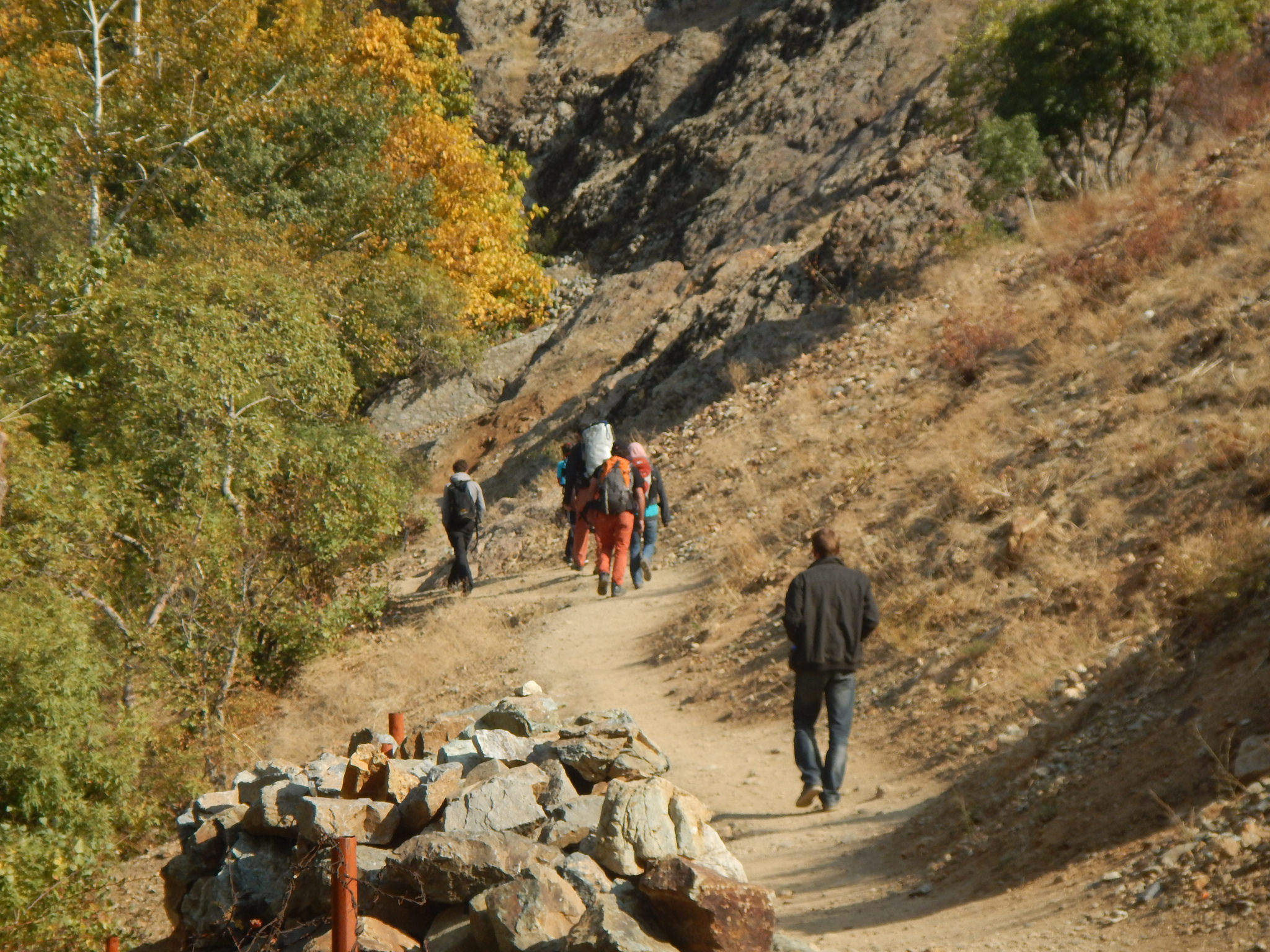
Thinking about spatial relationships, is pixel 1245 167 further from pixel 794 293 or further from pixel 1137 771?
pixel 1137 771

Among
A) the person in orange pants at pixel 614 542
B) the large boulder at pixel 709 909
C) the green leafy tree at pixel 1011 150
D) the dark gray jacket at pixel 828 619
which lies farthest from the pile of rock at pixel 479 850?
the green leafy tree at pixel 1011 150

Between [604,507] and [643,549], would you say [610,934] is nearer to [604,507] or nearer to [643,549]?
[604,507]

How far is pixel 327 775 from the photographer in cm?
796

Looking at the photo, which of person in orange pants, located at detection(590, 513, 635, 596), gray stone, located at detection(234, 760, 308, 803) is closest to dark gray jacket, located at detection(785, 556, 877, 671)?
gray stone, located at detection(234, 760, 308, 803)

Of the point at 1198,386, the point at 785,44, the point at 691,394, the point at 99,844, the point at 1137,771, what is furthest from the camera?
the point at 785,44

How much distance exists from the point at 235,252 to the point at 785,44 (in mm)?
22797

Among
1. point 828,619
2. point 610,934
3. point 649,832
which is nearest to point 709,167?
point 828,619

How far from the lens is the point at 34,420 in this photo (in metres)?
12.3

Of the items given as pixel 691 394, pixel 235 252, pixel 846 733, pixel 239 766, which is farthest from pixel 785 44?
pixel 846 733

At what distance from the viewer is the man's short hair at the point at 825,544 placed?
7.62 metres

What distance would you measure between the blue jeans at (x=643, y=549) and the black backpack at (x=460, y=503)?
219 cm

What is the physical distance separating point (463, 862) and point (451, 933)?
35 centimetres

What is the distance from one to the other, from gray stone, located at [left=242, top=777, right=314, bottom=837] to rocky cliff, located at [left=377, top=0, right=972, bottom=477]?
13506 millimetres

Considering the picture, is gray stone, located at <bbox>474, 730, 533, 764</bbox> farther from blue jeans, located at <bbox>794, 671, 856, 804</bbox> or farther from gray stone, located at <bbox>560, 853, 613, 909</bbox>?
blue jeans, located at <bbox>794, 671, 856, 804</bbox>
